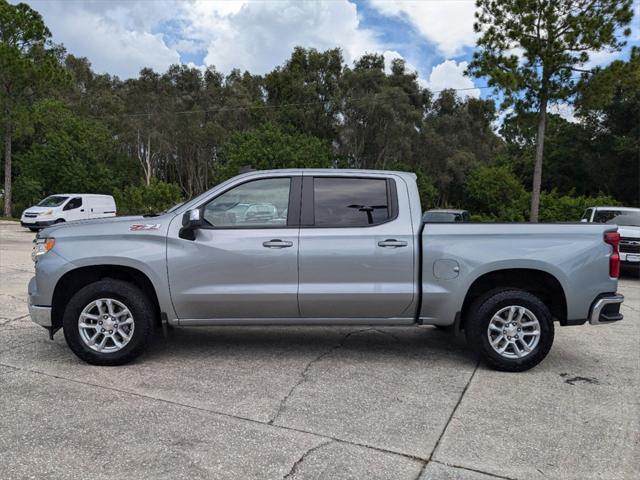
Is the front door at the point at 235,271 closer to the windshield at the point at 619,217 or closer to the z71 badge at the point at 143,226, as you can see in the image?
the z71 badge at the point at 143,226

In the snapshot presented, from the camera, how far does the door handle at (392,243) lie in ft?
16.9

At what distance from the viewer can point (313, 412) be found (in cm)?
420

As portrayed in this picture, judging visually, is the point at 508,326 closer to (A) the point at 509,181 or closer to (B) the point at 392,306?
(B) the point at 392,306

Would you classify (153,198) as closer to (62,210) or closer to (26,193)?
(62,210)

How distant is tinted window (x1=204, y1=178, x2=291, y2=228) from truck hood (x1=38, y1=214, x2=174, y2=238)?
0.43 meters

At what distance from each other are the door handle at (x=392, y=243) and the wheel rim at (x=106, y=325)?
2405mm

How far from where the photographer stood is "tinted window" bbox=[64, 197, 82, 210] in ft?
80.0

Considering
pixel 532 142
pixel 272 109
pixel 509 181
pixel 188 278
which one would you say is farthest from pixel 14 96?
pixel 532 142

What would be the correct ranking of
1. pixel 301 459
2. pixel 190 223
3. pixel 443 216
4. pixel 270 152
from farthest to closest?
pixel 270 152
pixel 443 216
pixel 190 223
pixel 301 459

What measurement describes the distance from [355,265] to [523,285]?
5.67 feet

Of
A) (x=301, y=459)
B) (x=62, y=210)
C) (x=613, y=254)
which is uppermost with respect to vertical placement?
(x=613, y=254)

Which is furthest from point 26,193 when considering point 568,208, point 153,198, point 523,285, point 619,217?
point 523,285

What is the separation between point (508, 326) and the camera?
5.24m

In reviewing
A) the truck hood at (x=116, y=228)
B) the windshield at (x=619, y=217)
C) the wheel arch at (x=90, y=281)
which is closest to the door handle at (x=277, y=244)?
the truck hood at (x=116, y=228)
